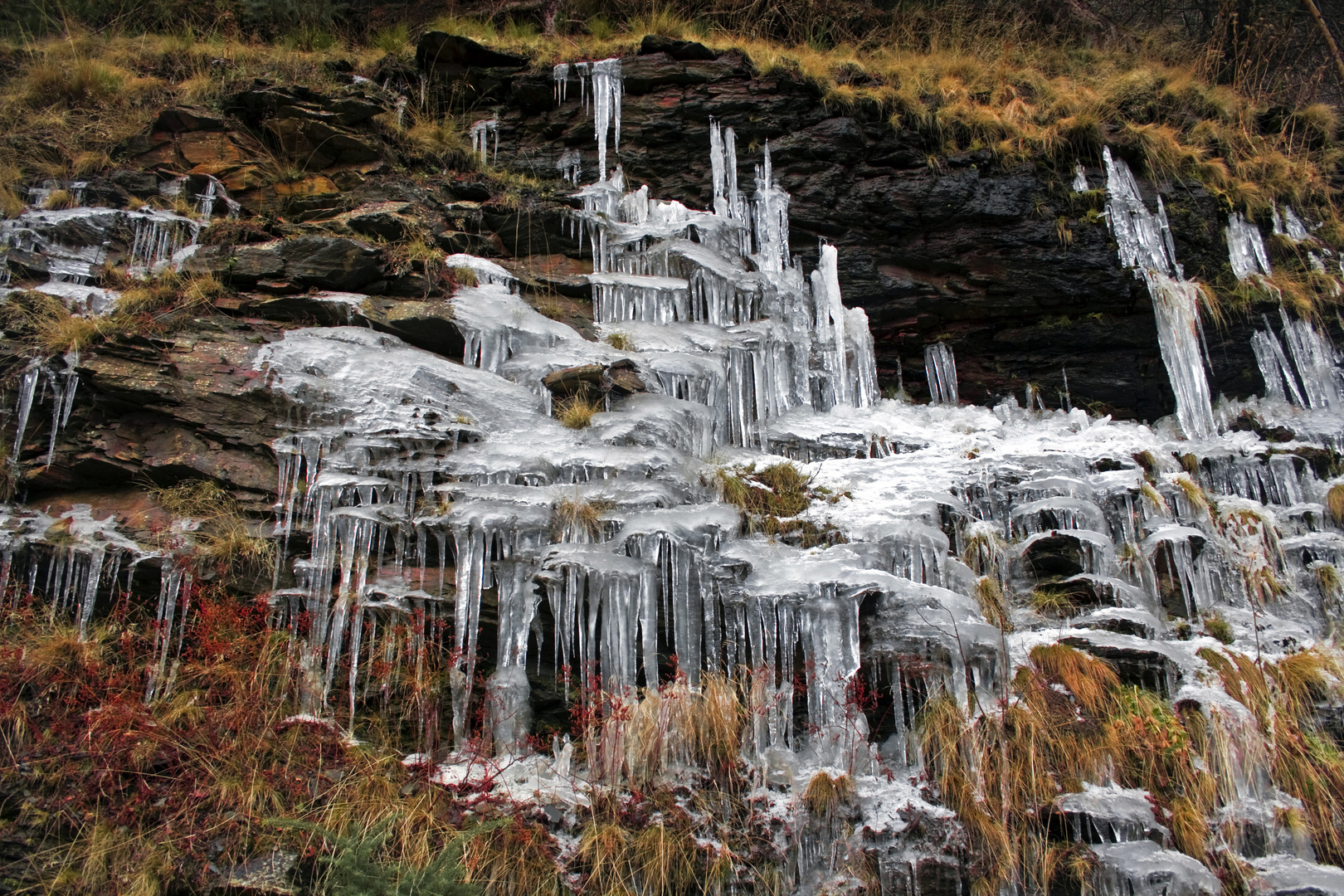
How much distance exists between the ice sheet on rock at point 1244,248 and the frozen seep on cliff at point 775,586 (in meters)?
1.75

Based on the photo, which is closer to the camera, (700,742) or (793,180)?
(700,742)

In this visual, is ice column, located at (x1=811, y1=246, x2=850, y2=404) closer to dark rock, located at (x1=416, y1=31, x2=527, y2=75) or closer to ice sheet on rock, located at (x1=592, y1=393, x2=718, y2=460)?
ice sheet on rock, located at (x1=592, y1=393, x2=718, y2=460)

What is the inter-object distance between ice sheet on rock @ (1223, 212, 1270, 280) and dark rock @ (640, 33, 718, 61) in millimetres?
5257

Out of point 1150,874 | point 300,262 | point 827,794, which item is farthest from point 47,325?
point 1150,874

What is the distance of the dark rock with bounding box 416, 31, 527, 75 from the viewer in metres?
8.12

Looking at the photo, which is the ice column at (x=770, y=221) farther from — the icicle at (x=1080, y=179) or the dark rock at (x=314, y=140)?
the dark rock at (x=314, y=140)

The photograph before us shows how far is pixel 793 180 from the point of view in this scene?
7.88 metres

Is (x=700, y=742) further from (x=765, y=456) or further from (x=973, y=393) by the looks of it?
(x=973, y=393)

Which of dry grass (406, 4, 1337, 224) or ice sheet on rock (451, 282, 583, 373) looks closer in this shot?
ice sheet on rock (451, 282, 583, 373)

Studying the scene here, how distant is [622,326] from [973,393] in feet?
11.3

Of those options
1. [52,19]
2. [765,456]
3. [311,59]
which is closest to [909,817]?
[765,456]

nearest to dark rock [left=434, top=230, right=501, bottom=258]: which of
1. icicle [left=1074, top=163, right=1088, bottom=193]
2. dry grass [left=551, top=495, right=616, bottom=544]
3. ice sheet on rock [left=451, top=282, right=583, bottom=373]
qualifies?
ice sheet on rock [left=451, top=282, right=583, bottom=373]

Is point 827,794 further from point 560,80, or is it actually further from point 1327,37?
point 1327,37

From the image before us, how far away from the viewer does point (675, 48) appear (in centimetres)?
831
